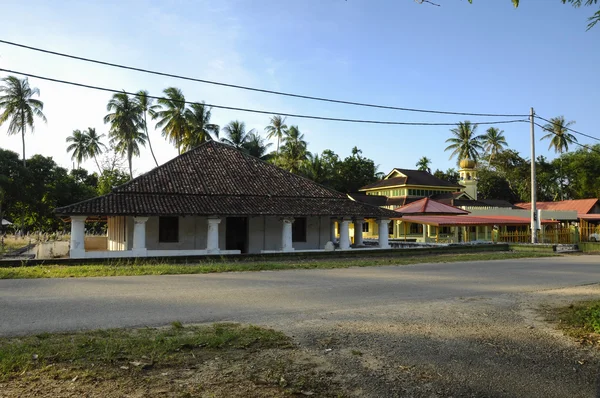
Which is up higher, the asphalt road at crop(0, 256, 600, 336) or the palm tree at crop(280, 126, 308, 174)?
the palm tree at crop(280, 126, 308, 174)

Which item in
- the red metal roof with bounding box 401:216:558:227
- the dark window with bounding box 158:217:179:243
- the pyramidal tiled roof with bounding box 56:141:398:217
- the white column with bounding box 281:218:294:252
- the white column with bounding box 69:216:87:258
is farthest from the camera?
the red metal roof with bounding box 401:216:558:227

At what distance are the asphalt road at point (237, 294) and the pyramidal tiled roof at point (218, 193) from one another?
772 centimetres

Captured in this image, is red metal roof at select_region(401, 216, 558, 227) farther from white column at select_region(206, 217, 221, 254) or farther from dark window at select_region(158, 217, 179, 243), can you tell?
dark window at select_region(158, 217, 179, 243)

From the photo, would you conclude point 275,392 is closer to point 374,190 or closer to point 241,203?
point 241,203

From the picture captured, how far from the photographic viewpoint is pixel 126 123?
48000 mm

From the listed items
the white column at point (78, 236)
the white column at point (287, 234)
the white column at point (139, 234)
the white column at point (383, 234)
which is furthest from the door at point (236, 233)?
the white column at point (383, 234)

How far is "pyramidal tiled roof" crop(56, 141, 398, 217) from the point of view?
20.6 metres

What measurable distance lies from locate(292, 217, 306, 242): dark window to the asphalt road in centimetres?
1026

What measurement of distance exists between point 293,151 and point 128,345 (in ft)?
158

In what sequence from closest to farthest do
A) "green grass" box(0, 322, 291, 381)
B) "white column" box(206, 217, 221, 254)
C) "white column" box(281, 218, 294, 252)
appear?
"green grass" box(0, 322, 291, 381), "white column" box(206, 217, 221, 254), "white column" box(281, 218, 294, 252)

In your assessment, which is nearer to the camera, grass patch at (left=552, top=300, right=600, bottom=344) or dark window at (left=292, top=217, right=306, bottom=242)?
grass patch at (left=552, top=300, right=600, bottom=344)

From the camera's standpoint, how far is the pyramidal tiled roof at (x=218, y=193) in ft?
67.7

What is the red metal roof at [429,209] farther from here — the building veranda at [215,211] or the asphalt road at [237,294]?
the asphalt road at [237,294]

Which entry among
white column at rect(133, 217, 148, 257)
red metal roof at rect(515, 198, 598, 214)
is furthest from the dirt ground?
red metal roof at rect(515, 198, 598, 214)
